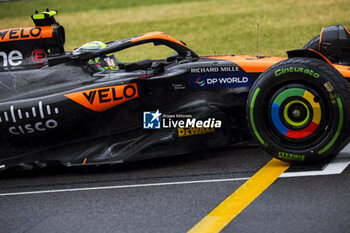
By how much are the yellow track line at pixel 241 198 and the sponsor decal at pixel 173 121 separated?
0.70 meters

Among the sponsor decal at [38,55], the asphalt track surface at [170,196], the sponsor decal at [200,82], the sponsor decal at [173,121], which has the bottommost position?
the asphalt track surface at [170,196]

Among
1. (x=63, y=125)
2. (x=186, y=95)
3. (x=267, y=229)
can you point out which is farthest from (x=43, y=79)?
(x=267, y=229)

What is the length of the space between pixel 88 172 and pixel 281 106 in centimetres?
210

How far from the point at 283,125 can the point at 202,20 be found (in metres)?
9.94

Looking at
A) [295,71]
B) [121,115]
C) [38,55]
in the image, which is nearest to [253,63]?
[295,71]

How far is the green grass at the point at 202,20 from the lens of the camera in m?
12.2

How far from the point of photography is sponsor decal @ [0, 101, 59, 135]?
5.76 metres

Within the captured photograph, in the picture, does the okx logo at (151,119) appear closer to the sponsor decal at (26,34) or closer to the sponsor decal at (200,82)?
the sponsor decal at (200,82)

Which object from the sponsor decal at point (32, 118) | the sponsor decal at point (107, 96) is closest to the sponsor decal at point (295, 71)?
the sponsor decal at point (107, 96)

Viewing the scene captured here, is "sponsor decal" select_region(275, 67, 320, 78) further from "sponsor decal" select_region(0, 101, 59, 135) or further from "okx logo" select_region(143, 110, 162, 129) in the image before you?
"sponsor decal" select_region(0, 101, 59, 135)

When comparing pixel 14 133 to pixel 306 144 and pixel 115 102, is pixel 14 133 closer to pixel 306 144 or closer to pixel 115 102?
pixel 115 102

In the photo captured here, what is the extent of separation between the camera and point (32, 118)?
579 cm

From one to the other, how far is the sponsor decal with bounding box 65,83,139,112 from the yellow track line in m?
1.48

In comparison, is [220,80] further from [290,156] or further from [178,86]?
[290,156]
